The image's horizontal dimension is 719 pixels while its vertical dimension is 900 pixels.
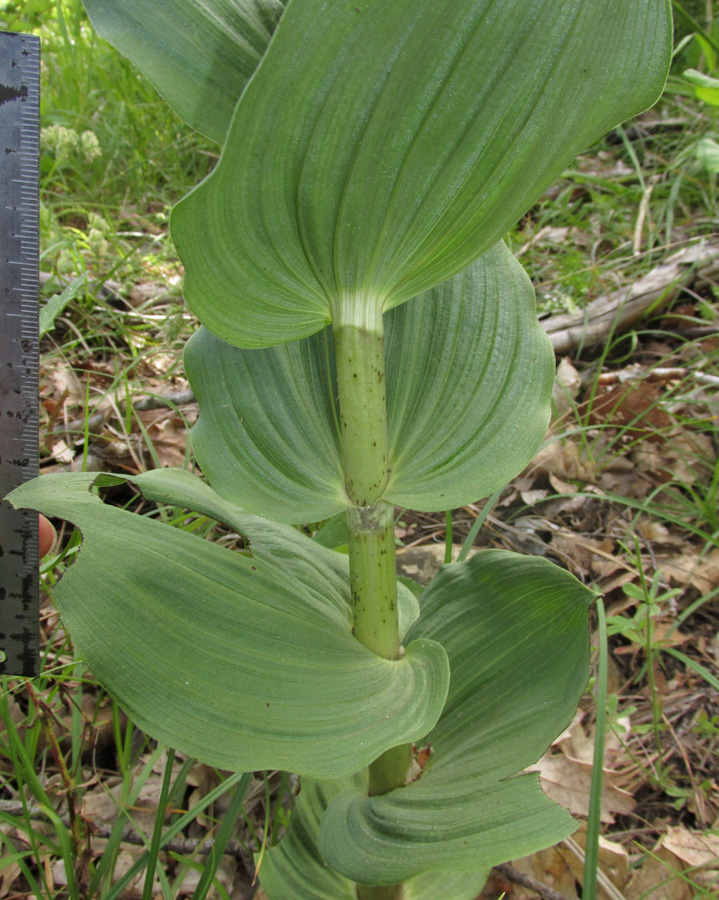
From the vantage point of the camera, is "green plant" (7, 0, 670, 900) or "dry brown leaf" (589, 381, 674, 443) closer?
"green plant" (7, 0, 670, 900)

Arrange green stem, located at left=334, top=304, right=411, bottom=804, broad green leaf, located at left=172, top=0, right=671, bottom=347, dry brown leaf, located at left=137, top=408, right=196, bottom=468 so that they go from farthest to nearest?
dry brown leaf, located at left=137, top=408, right=196, bottom=468
green stem, located at left=334, top=304, right=411, bottom=804
broad green leaf, located at left=172, top=0, right=671, bottom=347

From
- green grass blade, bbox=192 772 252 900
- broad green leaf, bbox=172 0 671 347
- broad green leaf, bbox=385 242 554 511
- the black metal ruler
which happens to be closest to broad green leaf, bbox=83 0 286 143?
broad green leaf, bbox=172 0 671 347

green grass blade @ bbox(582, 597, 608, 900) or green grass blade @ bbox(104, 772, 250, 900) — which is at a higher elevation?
green grass blade @ bbox(582, 597, 608, 900)

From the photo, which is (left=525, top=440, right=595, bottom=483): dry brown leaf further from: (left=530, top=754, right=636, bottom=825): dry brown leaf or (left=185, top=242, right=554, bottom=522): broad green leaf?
(left=185, top=242, right=554, bottom=522): broad green leaf

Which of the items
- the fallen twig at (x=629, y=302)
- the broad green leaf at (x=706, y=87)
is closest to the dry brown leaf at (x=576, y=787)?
the fallen twig at (x=629, y=302)

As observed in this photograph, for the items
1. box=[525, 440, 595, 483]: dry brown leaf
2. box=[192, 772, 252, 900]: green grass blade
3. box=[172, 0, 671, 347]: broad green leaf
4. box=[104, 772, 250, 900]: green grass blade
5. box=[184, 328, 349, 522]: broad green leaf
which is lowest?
box=[104, 772, 250, 900]: green grass blade

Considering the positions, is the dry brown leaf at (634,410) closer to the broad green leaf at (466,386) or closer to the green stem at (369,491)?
the broad green leaf at (466,386)

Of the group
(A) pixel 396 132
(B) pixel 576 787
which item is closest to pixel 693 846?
(B) pixel 576 787
